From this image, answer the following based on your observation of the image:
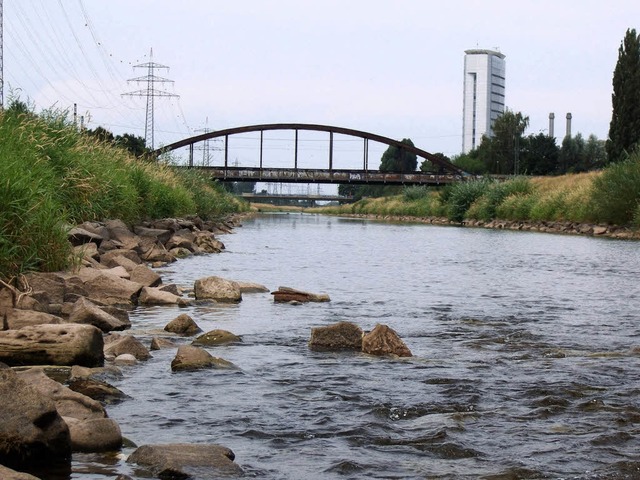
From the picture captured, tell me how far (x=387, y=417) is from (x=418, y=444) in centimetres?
Answer: 62

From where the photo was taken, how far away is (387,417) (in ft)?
18.6

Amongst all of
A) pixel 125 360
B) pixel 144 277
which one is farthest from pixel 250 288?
pixel 125 360

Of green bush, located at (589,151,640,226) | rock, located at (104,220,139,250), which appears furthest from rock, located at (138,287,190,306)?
green bush, located at (589,151,640,226)

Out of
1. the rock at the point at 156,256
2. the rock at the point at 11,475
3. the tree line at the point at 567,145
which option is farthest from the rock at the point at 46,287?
the tree line at the point at 567,145

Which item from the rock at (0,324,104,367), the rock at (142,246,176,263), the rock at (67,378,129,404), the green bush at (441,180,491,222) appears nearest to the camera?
the rock at (67,378,129,404)

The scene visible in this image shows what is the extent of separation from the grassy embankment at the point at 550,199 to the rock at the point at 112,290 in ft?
92.1

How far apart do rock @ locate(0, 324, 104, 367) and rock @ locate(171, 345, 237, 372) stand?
0.59m

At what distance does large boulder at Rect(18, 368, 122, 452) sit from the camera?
472 centimetres

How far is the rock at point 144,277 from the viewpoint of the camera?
12016 mm

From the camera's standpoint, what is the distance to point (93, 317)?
8484 mm

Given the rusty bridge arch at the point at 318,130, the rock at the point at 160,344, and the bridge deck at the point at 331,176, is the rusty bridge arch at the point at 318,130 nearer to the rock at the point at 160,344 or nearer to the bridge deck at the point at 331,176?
the bridge deck at the point at 331,176

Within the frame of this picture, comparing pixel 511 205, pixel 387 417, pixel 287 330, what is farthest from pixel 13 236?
pixel 511 205

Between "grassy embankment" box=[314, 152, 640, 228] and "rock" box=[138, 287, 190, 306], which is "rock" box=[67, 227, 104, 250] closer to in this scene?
"rock" box=[138, 287, 190, 306]

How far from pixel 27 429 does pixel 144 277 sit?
305 inches
